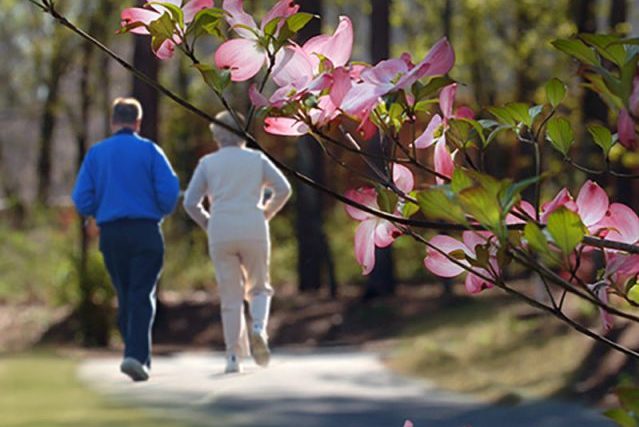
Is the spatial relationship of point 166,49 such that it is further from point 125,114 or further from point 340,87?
point 125,114

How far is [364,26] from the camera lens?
5575cm

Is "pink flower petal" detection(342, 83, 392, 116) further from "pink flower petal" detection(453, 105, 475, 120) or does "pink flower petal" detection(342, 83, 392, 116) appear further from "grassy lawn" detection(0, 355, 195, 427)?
"grassy lawn" detection(0, 355, 195, 427)

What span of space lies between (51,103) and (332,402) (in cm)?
2560

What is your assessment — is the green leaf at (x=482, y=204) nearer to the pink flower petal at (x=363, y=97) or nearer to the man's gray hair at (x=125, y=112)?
the pink flower petal at (x=363, y=97)

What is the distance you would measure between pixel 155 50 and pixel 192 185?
15.2 feet

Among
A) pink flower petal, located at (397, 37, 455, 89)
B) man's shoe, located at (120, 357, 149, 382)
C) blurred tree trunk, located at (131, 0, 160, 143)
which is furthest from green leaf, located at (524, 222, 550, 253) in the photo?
blurred tree trunk, located at (131, 0, 160, 143)

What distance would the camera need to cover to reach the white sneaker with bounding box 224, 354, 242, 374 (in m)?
7.36

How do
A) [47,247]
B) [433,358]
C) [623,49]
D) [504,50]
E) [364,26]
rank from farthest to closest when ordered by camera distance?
[364,26] → [504,50] → [47,247] → [433,358] → [623,49]

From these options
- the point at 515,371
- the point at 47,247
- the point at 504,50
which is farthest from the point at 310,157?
the point at 504,50

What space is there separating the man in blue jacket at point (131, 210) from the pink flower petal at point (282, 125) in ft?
13.6

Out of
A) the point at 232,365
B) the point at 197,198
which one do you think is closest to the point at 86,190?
the point at 197,198

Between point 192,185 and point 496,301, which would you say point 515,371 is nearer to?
point 496,301

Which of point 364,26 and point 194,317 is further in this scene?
point 364,26

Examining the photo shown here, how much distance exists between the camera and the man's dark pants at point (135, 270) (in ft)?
22.7
